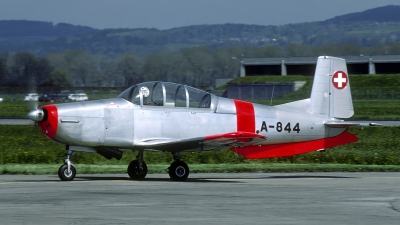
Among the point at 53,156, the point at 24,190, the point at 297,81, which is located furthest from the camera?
the point at 297,81

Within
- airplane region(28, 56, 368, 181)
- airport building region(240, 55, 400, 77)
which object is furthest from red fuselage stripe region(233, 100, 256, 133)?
airport building region(240, 55, 400, 77)

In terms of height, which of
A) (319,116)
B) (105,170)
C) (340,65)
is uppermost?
(340,65)

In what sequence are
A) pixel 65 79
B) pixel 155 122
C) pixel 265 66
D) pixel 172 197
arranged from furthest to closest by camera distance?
1. pixel 265 66
2. pixel 65 79
3. pixel 155 122
4. pixel 172 197

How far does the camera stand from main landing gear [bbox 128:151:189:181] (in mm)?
13867

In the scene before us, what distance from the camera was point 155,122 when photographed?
1364 cm

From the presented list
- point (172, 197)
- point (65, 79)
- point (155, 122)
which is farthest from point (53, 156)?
point (65, 79)

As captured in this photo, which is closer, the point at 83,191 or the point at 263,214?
the point at 263,214

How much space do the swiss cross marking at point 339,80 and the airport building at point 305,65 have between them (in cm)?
6185

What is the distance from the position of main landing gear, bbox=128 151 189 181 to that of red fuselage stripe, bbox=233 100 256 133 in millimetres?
1425

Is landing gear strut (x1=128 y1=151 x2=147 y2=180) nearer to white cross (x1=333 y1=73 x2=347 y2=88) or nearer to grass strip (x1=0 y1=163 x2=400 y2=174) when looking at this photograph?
grass strip (x1=0 y1=163 x2=400 y2=174)

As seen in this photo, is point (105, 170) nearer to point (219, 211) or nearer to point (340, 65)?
point (340, 65)

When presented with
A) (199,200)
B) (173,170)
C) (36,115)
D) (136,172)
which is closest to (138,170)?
(136,172)

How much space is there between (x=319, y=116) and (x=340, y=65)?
1340mm

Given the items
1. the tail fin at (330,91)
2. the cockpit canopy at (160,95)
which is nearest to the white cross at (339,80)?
the tail fin at (330,91)
